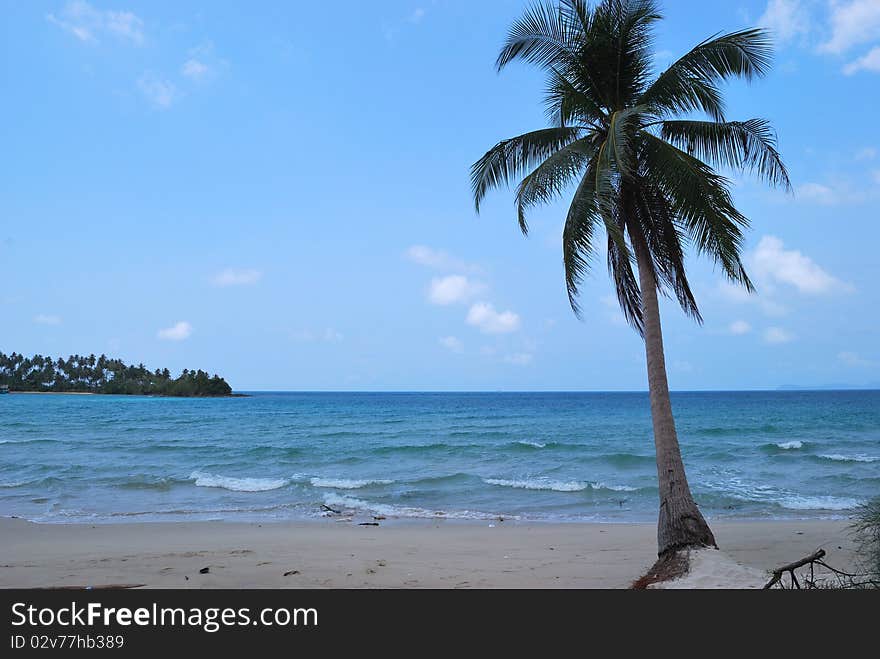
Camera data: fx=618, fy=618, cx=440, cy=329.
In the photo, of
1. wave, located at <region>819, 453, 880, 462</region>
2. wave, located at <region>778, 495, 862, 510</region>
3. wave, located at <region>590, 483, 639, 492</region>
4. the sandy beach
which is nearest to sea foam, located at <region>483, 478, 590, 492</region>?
wave, located at <region>590, 483, 639, 492</region>

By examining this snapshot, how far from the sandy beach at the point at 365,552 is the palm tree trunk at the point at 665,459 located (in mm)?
836

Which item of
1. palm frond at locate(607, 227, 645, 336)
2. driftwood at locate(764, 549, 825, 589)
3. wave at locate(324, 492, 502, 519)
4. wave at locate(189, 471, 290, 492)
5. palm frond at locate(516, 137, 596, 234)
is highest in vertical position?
palm frond at locate(516, 137, 596, 234)

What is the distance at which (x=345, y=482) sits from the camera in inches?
773

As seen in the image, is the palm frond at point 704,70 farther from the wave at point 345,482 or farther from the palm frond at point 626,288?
the wave at point 345,482

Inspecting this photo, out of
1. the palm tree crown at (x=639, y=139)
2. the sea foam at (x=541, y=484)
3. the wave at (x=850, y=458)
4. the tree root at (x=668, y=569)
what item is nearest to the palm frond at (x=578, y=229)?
the palm tree crown at (x=639, y=139)

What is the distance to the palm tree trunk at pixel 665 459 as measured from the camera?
777 centimetres

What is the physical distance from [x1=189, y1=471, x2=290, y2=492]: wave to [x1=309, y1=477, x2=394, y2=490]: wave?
1.04 meters

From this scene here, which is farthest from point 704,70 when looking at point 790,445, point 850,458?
point 790,445

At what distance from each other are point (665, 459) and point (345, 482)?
528 inches

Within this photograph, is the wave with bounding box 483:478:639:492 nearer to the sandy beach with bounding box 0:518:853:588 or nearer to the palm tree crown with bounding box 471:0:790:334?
the sandy beach with bounding box 0:518:853:588

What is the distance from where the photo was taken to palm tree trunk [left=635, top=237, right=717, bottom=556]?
7.77 metres

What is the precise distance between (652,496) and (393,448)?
14.9 m

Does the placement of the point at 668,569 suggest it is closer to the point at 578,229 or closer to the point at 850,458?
the point at 578,229
